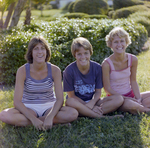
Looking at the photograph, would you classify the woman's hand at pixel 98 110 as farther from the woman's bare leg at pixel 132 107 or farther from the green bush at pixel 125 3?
the green bush at pixel 125 3

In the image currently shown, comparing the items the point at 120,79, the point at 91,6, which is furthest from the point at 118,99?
the point at 91,6

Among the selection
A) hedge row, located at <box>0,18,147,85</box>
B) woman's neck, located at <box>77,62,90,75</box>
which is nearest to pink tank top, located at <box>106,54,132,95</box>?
woman's neck, located at <box>77,62,90,75</box>

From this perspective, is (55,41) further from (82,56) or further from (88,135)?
(88,135)

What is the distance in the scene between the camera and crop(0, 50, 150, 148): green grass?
255 cm

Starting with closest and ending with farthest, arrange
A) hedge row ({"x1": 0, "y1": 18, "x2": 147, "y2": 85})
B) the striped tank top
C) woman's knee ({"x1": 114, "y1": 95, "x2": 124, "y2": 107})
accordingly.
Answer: the striped tank top, woman's knee ({"x1": 114, "y1": 95, "x2": 124, "y2": 107}), hedge row ({"x1": 0, "y1": 18, "x2": 147, "y2": 85})

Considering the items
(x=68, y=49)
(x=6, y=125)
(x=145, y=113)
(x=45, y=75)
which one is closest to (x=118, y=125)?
(x=145, y=113)

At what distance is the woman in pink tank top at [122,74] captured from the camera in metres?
3.25

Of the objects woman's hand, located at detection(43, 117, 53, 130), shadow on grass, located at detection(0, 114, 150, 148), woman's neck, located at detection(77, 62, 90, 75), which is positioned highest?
woman's neck, located at detection(77, 62, 90, 75)

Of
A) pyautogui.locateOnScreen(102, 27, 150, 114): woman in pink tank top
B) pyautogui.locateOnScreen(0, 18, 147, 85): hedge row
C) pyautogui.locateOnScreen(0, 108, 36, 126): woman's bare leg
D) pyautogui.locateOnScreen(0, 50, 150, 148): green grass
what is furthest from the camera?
pyautogui.locateOnScreen(0, 18, 147, 85): hedge row

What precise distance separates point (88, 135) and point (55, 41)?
3.64 meters

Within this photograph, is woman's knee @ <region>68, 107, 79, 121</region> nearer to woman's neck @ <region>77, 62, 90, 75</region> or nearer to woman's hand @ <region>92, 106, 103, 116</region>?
woman's hand @ <region>92, 106, 103, 116</region>

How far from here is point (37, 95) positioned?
303 centimetres

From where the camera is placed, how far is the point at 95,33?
6.46m

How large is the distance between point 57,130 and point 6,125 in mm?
750
